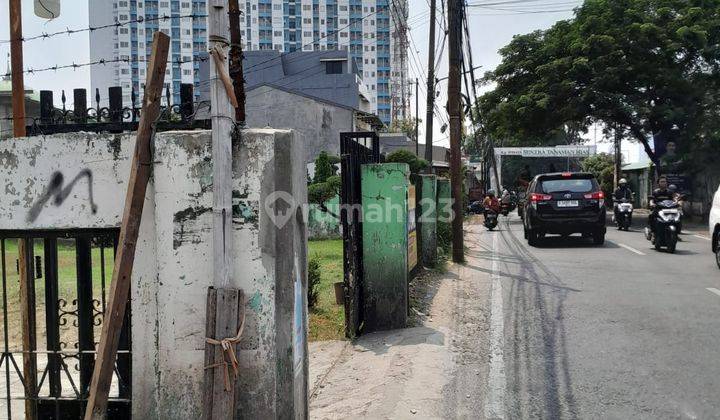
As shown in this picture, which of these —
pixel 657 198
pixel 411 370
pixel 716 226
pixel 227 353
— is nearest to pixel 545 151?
pixel 657 198

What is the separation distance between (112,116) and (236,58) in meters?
0.97

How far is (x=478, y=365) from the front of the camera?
5707 mm

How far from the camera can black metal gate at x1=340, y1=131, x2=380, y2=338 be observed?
618 cm

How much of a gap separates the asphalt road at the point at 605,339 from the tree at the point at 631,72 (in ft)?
36.2

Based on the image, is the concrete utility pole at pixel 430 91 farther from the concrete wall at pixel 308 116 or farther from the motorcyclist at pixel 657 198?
the concrete wall at pixel 308 116

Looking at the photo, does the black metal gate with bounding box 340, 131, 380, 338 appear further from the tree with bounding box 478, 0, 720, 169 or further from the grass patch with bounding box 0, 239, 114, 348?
the tree with bounding box 478, 0, 720, 169

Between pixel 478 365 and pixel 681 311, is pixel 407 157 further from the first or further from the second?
pixel 478 365

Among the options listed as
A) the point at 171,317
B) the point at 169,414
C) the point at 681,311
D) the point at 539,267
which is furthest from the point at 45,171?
the point at 539,267

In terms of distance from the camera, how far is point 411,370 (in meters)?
5.57

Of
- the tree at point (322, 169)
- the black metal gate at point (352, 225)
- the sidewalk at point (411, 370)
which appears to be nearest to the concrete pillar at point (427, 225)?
the sidewalk at point (411, 370)

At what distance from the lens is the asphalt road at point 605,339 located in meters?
4.66

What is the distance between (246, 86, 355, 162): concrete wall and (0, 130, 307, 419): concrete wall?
30.9 m

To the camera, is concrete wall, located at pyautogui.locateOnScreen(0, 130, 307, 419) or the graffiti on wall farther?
the graffiti on wall

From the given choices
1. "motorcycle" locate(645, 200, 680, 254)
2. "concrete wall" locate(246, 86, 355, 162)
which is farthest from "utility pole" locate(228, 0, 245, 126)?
"concrete wall" locate(246, 86, 355, 162)
